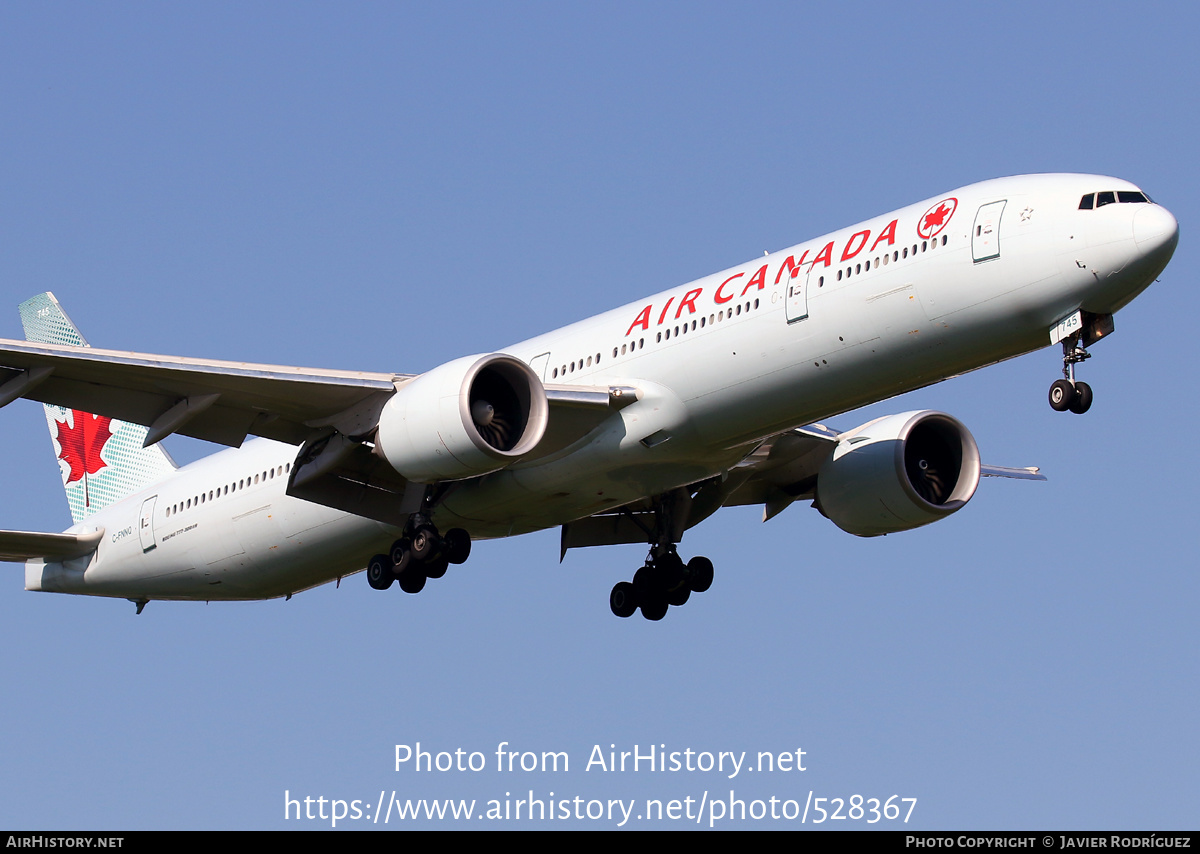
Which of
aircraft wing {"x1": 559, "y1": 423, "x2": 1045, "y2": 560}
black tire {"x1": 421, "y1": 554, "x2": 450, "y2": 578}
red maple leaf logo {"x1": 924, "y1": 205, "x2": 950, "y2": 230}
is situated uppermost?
red maple leaf logo {"x1": 924, "y1": 205, "x2": 950, "y2": 230}

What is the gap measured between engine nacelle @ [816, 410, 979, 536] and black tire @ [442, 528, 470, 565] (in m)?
7.39

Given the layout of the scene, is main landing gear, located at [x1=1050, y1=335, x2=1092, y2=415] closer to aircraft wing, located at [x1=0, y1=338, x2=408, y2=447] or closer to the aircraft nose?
the aircraft nose

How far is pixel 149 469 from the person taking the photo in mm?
35812

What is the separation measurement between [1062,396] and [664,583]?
35.0 ft

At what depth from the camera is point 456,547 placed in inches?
1126

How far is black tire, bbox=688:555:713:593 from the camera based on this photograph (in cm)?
3244

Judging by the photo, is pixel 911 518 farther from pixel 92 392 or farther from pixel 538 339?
pixel 92 392

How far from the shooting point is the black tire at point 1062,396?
23.9 metres

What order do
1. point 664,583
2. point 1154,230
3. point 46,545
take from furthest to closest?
point 46,545 < point 664,583 < point 1154,230

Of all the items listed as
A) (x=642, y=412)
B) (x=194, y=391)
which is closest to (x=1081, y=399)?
(x=642, y=412)

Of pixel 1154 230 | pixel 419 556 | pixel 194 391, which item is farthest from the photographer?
pixel 419 556

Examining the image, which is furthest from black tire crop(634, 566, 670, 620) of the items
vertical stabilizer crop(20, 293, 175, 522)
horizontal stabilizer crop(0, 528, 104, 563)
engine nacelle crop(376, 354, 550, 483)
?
horizontal stabilizer crop(0, 528, 104, 563)

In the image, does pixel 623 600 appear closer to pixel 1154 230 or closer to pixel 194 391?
pixel 194 391

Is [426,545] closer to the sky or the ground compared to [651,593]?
closer to the ground
